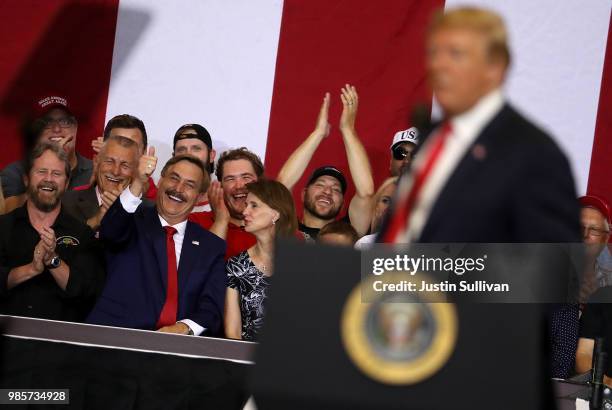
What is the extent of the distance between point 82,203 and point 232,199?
67 cm

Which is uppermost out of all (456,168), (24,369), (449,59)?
(449,59)

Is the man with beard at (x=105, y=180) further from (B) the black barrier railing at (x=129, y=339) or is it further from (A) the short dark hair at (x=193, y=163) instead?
(B) the black barrier railing at (x=129, y=339)

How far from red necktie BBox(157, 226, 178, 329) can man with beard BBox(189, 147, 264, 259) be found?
43cm

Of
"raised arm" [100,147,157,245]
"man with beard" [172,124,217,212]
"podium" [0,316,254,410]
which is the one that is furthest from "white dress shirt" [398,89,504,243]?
"man with beard" [172,124,217,212]

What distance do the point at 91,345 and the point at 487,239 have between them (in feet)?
5.12

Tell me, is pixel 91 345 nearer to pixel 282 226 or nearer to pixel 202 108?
pixel 282 226

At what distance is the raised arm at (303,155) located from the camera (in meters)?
4.28

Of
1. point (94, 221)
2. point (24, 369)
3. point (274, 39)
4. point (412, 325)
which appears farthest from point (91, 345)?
point (274, 39)

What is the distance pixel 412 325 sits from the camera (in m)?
1.52

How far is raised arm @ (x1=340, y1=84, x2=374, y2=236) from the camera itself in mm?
4062

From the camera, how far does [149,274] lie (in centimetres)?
335

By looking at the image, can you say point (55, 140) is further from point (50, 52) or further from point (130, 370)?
point (130, 370)

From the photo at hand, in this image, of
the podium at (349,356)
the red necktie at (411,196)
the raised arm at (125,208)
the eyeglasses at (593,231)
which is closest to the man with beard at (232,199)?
the raised arm at (125,208)

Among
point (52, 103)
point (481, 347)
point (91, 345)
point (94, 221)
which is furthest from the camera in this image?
point (52, 103)
